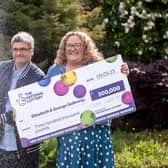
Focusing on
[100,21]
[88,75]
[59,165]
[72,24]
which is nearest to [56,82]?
[88,75]

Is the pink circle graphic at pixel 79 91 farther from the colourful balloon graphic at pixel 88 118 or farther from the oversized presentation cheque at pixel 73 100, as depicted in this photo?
the colourful balloon graphic at pixel 88 118

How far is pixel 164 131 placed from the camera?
7734mm

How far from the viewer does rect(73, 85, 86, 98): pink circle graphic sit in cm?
493

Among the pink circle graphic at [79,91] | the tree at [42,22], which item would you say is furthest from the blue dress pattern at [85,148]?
the tree at [42,22]

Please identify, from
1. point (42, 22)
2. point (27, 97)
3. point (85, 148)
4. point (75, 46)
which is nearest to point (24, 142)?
point (27, 97)

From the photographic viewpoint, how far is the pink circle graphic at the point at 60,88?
16.1 feet

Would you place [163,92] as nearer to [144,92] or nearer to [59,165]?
[144,92]

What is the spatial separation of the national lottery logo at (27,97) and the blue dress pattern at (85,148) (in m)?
0.17

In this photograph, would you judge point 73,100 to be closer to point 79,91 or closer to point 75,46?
point 79,91

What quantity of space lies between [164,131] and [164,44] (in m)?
1.45

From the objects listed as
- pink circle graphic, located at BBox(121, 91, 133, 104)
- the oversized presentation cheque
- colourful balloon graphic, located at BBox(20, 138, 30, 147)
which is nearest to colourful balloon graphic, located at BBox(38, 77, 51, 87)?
the oversized presentation cheque

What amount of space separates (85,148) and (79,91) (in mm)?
389

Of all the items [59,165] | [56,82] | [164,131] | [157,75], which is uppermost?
[56,82]

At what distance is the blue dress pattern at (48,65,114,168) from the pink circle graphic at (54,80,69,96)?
7cm
